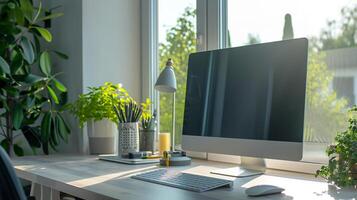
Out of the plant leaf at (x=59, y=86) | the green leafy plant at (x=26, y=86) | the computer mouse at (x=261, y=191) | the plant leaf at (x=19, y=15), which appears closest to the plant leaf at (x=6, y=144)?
the green leafy plant at (x=26, y=86)

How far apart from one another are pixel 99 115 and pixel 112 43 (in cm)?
52

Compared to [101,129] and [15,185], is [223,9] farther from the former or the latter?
[15,185]

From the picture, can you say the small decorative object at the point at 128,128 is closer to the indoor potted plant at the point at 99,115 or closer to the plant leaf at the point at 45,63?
the indoor potted plant at the point at 99,115

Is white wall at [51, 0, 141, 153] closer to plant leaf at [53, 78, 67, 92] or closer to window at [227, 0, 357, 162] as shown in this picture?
plant leaf at [53, 78, 67, 92]

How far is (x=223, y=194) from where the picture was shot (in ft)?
4.25

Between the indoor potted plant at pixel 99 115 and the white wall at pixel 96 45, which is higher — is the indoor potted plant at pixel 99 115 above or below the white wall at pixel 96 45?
below

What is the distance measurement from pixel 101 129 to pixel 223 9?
90 cm

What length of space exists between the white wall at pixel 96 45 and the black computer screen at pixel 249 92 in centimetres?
91

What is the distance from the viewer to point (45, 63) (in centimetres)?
258

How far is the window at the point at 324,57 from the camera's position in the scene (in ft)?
5.50

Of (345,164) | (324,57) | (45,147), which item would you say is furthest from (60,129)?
(345,164)

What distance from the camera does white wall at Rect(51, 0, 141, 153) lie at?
2613mm

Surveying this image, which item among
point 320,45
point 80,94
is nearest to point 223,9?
point 320,45

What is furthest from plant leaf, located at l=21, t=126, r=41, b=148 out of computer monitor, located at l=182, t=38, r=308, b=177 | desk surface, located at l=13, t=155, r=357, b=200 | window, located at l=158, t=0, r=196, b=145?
computer monitor, located at l=182, t=38, r=308, b=177
